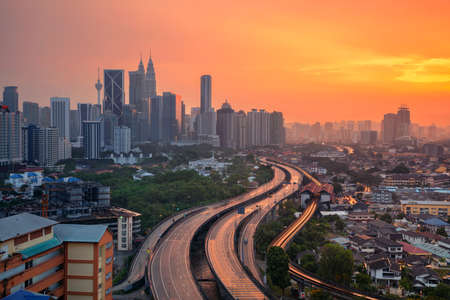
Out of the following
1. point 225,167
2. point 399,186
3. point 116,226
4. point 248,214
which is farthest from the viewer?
point 225,167

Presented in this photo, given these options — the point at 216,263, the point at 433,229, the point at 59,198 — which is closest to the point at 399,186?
the point at 433,229

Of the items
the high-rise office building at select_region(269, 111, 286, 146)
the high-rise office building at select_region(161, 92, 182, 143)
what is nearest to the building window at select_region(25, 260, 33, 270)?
the high-rise office building at select_region(269, 111, 286, 146)

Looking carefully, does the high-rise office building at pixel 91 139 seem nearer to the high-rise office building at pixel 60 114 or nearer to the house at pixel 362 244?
the high-rise office building at pixel 60 114

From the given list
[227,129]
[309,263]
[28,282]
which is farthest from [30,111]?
[28,282]

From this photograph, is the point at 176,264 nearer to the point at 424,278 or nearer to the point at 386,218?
the point at 424,278

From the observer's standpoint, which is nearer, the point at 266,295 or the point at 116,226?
the point at 266,295

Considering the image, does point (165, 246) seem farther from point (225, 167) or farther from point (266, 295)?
point (225, 167)
